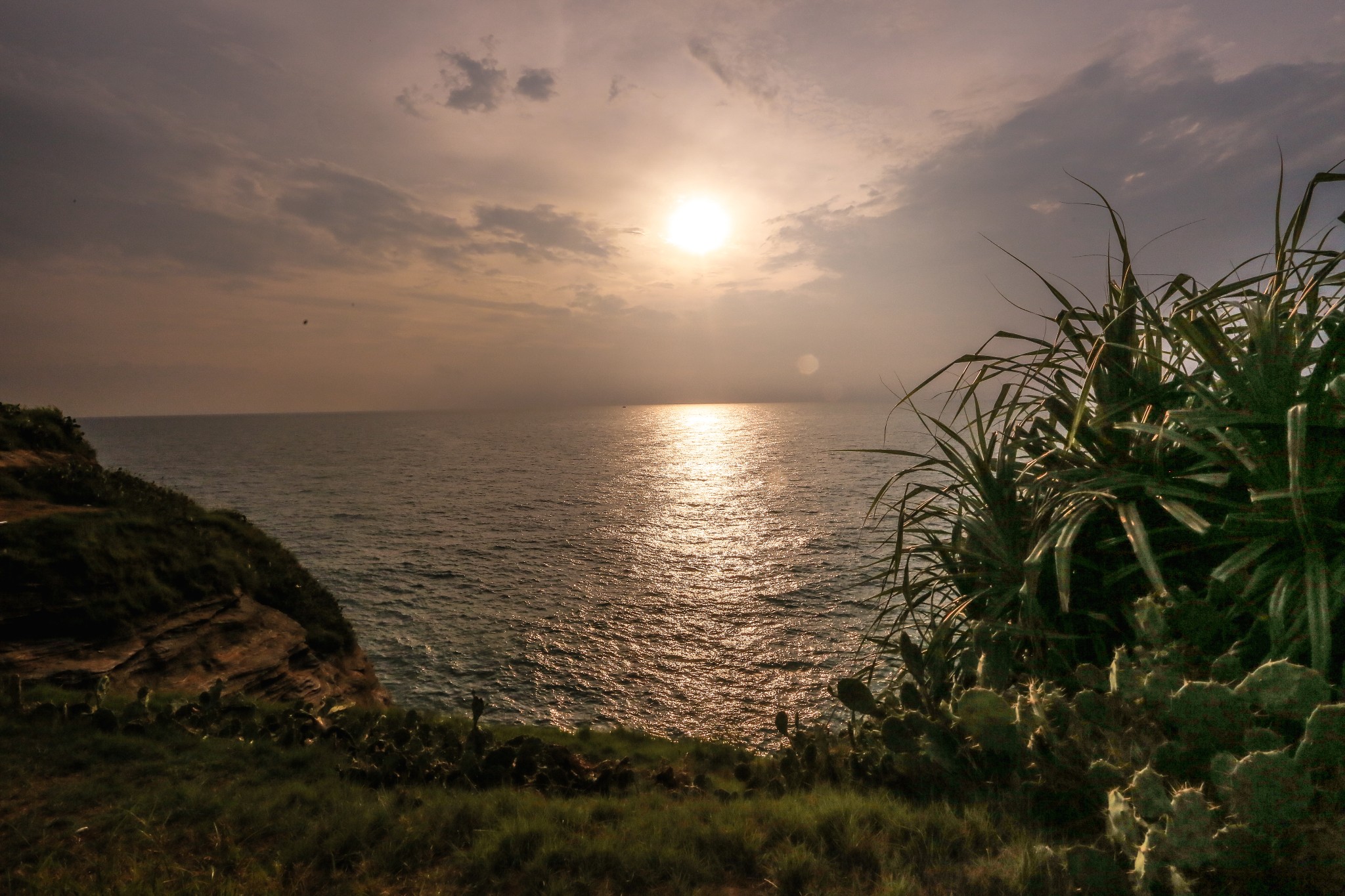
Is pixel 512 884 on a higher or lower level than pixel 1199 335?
lower

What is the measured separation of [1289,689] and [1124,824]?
90 cm

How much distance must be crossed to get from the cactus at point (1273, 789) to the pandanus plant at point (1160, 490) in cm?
94

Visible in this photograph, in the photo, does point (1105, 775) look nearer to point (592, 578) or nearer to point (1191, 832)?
point (1191, 832)

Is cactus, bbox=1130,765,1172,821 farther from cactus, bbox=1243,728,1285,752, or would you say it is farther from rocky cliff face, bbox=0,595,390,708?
A: rocky cliff face, bbox=0,595,390,708

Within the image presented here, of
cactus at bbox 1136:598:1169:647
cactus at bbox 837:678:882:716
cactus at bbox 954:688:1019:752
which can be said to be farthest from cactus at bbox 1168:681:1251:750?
cactus at bbox 837:678:882:716

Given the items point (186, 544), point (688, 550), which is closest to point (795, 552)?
point (688, 550)

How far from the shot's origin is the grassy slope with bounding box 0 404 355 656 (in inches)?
407

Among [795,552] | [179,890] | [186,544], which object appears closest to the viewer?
[179,890]

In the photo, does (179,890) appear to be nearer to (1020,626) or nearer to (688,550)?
(1020,626)

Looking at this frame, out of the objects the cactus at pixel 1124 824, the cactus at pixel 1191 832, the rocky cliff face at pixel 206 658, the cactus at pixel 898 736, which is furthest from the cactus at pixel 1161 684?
the rocky cliff face at pixel 206 658

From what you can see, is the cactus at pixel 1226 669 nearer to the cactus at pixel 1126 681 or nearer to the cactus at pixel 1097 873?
the cactus at pixel 1126 681

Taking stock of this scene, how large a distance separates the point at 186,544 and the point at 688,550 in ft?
92.7

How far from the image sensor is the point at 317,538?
40.4 meters

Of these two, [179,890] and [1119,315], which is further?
[1119,315]
